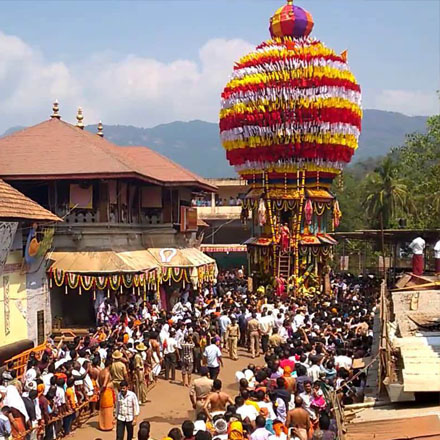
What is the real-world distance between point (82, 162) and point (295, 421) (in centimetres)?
1359

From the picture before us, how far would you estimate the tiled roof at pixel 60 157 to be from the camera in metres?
19.3

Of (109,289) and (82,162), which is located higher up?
(82,162)

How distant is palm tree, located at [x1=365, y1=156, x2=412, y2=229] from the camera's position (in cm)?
3719

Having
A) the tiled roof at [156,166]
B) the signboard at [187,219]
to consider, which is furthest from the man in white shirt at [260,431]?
the signboard at [187,219]

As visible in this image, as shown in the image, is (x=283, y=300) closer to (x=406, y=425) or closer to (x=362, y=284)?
(x=362, y=284)

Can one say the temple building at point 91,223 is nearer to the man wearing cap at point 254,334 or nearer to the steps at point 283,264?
the steps at point 283,264

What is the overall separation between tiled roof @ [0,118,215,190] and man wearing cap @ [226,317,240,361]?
242 inches

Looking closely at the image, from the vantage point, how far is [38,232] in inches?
685

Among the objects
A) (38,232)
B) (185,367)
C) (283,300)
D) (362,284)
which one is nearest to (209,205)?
(362,284)

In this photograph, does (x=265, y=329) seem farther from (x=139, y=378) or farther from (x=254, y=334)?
(x=139, y=378)

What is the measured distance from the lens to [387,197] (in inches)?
1476

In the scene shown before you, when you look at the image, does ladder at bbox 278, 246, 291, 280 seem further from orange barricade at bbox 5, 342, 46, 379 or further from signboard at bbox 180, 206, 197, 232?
orange barricade at bbox 5, 342, 46, 379

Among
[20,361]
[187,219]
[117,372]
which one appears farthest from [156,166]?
[117,372]

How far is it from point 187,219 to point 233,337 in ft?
32.0
